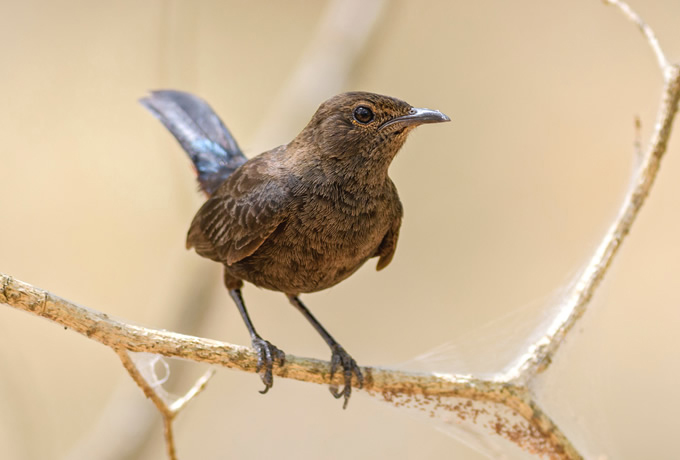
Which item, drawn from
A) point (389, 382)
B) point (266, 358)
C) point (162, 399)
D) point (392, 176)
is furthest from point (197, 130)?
point (392, 176)

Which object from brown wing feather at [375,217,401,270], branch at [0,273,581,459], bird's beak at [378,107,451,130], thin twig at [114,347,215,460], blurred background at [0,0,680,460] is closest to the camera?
branch at [0,273,581,459]

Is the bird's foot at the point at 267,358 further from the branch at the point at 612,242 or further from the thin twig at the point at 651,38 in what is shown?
the thin twig at the point at 651,38

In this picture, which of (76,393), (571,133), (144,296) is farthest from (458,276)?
(76,393)

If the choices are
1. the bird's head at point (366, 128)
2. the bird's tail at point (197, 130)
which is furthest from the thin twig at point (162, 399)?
the bird's tail at point (197, 130)

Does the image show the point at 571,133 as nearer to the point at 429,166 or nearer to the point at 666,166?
the point at 666,166

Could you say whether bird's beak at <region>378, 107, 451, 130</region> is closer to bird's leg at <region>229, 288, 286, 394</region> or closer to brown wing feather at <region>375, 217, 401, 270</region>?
brown wing feather at <region>375, 217, 401, 270</region>

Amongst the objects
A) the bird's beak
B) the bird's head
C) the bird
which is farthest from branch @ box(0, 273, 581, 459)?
the bird's beak
